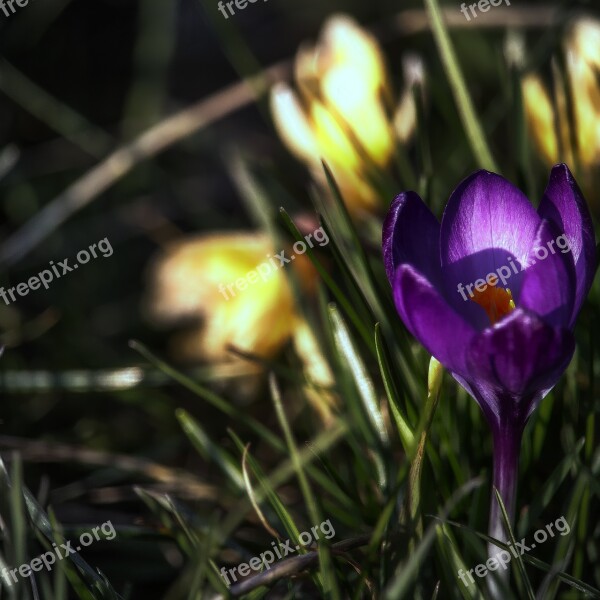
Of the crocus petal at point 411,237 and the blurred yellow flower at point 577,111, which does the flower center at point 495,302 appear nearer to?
the crocus petal at point 411,237

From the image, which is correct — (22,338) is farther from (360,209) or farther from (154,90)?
(154,90)

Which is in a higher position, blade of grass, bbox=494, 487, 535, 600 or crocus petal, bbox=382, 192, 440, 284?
crocus petal, bbox=382, 192, 440, 284

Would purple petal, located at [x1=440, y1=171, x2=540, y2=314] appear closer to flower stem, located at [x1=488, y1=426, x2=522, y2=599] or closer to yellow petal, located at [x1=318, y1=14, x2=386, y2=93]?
flower stem, located at [x1=488, y1=426, x2=522, y2=599]

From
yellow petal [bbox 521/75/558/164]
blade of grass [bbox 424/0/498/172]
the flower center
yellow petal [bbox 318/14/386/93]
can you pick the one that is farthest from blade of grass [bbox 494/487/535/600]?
yellow petal [bbox 318/14/386/93]

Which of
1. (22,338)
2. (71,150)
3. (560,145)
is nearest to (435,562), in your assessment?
(560,145)

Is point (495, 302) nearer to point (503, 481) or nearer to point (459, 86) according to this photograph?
point (503, 481)

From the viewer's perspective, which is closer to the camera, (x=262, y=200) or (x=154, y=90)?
(x=262, y=200)

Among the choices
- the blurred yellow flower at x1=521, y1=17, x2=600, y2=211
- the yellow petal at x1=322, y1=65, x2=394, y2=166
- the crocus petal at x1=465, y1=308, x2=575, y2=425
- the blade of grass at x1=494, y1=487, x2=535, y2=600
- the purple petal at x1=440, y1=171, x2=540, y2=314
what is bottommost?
the blade of grass at x1=494, y1=487, x2=535, y2=600
